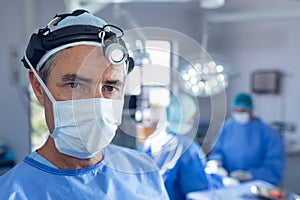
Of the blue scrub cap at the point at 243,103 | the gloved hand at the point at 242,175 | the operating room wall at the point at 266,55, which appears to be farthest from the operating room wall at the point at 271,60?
the gloved hand at the point at 242,175

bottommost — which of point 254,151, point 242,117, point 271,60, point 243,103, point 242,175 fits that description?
point 242,175

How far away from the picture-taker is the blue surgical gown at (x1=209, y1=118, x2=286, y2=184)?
8.18 feet

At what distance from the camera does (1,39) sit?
9.33ft

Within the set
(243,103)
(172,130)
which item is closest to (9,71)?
(243,103)

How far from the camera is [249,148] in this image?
257 cm

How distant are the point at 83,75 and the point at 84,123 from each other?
9 centimetres

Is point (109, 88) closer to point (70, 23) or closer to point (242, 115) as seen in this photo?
point (70, 23)

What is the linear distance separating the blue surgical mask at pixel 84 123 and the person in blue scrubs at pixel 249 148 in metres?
1.87

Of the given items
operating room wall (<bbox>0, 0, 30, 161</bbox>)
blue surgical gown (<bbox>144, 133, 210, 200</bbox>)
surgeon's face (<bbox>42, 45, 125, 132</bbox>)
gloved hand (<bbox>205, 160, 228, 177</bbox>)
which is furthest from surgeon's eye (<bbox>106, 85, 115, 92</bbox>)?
operating room wall (<bbox>0, 0, 30, 161</bbox>)

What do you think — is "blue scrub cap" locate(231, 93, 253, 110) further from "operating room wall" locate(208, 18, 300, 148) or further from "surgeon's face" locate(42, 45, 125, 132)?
"surgeon's face" locate(42, 45, 125, 132)

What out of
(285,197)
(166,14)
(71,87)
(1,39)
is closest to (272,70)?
(166,14)

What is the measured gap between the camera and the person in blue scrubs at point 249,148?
2496 millimetres

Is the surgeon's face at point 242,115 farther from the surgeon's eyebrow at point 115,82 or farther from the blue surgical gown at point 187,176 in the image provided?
the surgeon's eyebrow at point 115,82

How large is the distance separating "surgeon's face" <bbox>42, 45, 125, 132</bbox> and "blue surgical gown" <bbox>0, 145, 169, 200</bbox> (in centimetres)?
14
